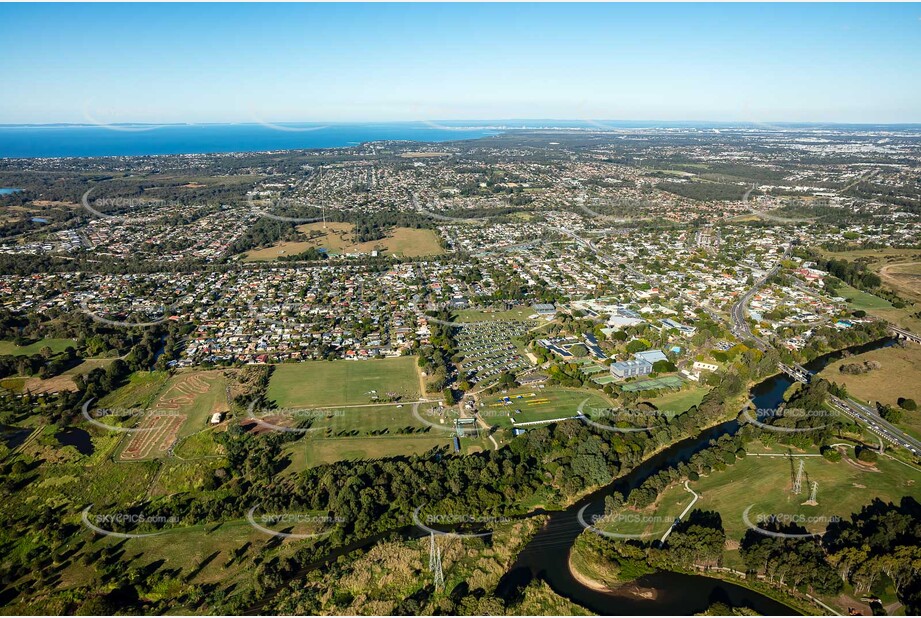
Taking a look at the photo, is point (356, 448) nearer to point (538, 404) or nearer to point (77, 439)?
point (538, 404)

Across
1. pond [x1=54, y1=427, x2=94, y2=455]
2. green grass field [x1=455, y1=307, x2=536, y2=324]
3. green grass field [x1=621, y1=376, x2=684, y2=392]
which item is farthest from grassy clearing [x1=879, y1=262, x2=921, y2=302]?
pond [x1=54, y1=427, x2=94, y2=455]

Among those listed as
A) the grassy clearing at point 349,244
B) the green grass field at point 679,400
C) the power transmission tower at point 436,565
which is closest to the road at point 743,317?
the green grass field at point 679,400

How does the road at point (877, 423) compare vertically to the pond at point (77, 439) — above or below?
below

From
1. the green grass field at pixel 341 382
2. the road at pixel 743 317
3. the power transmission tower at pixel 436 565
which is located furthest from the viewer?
the road at pixel 743 317

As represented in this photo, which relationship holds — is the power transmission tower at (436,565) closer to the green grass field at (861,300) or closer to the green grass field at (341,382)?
the green grass field at (341,382)

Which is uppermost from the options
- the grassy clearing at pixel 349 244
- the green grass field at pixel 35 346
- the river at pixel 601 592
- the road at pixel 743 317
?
the grassy clearing at pixel 349 244

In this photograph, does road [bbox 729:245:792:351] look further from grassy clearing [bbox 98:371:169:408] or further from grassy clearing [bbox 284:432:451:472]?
grassy clearing [bbox 98:371:169:408]

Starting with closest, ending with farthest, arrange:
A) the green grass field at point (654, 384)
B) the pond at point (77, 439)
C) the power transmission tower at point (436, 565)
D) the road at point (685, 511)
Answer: the power transmission tower at point (436, 565) < the road at point (685, 511) < the pond at point (77, 439) < the green grass field at point (654, 384)
